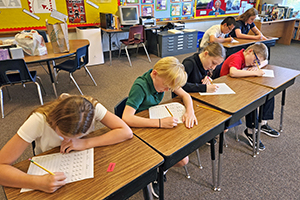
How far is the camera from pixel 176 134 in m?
1.13

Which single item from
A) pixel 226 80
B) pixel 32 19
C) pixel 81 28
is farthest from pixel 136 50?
pixel 226 80

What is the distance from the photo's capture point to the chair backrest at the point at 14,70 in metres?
2.27

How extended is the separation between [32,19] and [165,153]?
13.7ft

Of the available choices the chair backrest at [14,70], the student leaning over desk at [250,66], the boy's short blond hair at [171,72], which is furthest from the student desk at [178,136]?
the chair backrest at [14,70]

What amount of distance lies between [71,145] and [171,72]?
674mm

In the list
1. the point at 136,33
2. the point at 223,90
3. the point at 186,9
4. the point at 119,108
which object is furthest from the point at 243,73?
the point at 186,9

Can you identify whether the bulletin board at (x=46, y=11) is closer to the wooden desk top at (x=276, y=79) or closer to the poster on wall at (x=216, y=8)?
the poster on wall at (x=216, y=8)

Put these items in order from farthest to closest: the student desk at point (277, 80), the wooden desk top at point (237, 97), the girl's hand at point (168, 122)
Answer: the student desk at point (277, 80), the wooden desk top at point (237, 97), the girl's hand at point (168, 122)

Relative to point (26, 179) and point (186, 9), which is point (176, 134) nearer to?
point (26, 179)

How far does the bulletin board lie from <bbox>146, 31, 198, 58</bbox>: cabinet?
3.78ft

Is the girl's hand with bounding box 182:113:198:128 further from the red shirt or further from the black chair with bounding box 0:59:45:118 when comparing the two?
the black chair with bounding box 0:59:45:118

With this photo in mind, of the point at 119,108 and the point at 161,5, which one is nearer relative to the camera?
the point at 119,108

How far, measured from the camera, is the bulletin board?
372 centimetres

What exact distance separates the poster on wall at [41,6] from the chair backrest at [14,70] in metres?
1.96
